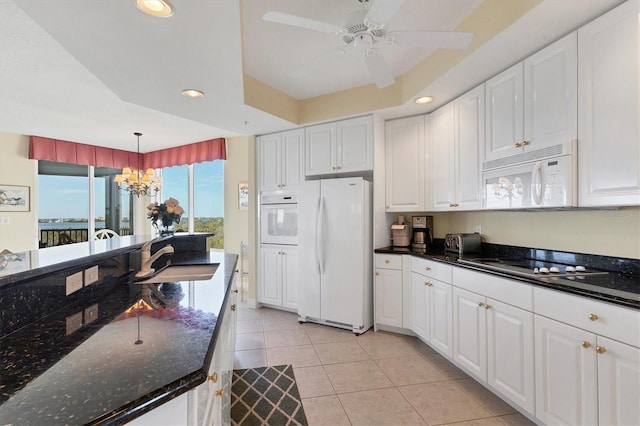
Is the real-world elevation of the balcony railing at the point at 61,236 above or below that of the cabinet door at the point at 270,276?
above

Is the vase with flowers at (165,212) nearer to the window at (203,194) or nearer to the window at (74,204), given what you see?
the window at (203,194)

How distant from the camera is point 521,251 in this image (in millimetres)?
2469

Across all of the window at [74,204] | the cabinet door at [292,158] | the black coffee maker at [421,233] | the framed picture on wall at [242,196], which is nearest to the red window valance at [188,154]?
the framed picture on wall at [242,196]

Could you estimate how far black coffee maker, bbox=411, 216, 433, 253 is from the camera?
3187mm

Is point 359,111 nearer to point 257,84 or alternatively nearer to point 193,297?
point 257,84

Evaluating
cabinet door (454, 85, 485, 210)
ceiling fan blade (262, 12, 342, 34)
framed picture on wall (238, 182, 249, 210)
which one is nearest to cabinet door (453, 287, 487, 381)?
cabinet door (454, 85, 485, 210)

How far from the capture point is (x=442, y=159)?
9.43 ft

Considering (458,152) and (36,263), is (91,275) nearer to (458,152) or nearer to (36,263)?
(36,263)

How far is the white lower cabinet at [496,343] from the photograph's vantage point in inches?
67.8

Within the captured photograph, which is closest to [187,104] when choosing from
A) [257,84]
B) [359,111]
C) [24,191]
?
[257,84]

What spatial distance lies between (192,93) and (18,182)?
4.61m

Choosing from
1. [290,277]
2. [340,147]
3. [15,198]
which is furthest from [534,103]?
[15,198]

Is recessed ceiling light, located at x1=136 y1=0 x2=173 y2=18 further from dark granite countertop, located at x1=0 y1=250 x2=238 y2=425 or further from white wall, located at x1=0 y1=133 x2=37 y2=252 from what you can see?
white wall, located at x1=0 y1=133 x2=37 y2=252

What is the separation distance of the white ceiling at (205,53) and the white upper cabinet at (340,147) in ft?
1.08
